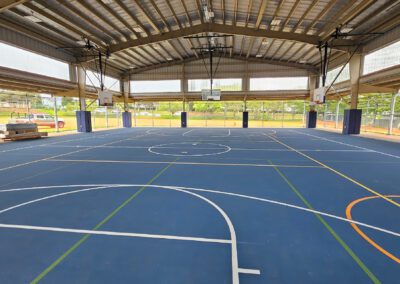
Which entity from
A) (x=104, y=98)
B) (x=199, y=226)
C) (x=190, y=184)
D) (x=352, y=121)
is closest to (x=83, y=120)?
(x=104, y=98)

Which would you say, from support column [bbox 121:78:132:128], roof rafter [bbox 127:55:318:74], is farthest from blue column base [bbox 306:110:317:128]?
support column [bbox 121:78:132:128]

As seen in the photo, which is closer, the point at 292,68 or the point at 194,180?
the point at 194,180

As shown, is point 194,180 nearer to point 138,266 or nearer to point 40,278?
point 138,266

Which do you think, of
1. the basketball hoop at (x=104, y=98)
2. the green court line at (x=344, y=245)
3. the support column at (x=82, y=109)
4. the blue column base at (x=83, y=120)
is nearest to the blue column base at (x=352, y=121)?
the green court line at (x=344, y=245)

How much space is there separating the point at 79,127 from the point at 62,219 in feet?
72.1

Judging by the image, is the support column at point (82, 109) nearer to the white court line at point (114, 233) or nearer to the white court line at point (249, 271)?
the white court line at point (114, 233)

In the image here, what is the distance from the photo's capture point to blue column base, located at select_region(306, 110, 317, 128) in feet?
96.5

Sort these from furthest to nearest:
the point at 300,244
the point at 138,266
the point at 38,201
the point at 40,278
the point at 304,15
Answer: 1. the point at 304,15
2. the point at 38,201
3. the point at 300,244
4. the point at 138,266
5. the point at 40,278

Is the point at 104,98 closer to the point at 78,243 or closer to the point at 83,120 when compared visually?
the point at 83,120

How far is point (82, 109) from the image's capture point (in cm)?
2300

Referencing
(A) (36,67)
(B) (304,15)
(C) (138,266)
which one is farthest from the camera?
(A) (36,67)

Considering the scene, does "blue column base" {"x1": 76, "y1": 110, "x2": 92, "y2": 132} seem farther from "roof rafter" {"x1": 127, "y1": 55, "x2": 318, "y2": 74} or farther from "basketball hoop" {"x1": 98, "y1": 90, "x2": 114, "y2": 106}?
"roof rafter" {"x1": 127, "y1": 55, "x2": 318, "y2": 74}

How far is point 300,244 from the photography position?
12.0 feet

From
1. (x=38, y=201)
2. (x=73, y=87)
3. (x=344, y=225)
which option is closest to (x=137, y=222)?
(x=38, y=201)
